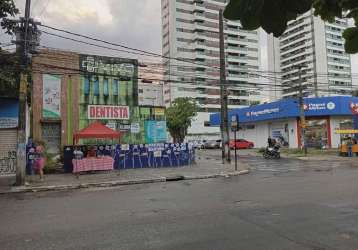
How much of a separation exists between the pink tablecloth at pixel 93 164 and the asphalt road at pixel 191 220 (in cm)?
704

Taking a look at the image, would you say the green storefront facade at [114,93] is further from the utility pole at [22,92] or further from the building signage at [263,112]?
the building signage at [263,112]

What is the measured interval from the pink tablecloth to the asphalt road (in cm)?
704

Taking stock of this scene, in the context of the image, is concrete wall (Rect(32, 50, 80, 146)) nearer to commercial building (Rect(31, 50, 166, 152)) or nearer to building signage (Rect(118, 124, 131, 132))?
commercial building (Rect(31, 50, 166, 152))

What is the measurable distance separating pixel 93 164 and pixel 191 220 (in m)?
13.4

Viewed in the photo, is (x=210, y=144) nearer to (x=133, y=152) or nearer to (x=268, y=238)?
(x=133, y=152)

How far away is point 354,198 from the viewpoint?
10898 millimetres

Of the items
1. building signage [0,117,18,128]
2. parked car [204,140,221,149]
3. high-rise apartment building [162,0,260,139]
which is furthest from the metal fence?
high-rise apartment building [162,0,260,139]

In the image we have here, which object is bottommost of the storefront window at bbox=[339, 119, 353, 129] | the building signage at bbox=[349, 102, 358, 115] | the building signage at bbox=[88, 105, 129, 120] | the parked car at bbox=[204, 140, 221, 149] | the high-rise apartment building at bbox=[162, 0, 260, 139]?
the parked car at bbox=[204, 140, 221, 149]

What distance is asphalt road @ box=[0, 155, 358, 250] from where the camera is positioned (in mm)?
6656

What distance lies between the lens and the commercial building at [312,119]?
40.3m

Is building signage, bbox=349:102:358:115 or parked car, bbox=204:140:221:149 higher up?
building signage, bbox=349:102:358:115

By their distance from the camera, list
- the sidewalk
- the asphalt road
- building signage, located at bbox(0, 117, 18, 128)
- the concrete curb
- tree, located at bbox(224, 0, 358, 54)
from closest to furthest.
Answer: tree, located at bbox(224, 0, 358, 54)
the asphalt road
the concrete curb
the sidewalk
building signage, located at bbox(0, 117, 18, 128)

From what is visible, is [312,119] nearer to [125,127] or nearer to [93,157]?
[125,127]

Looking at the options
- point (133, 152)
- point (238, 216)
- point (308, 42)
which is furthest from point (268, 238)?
point (308, 42)
